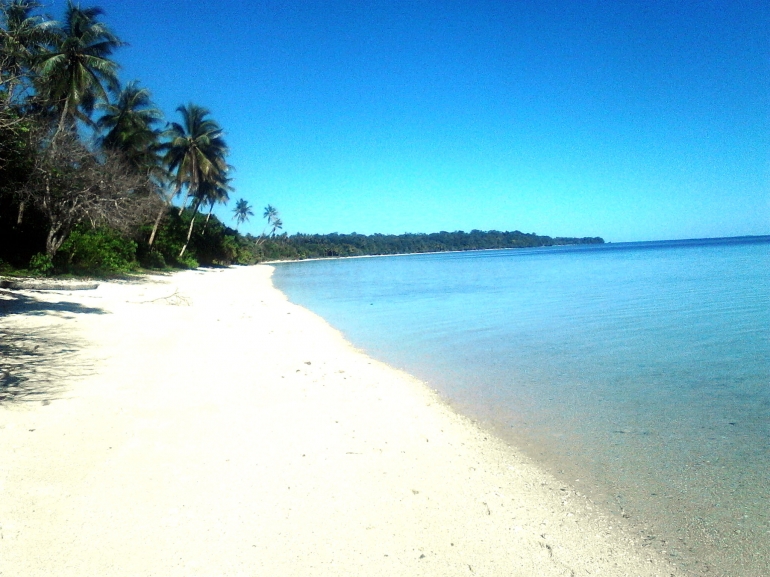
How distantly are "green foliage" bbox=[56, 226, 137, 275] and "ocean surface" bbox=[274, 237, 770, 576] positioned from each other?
11.5m

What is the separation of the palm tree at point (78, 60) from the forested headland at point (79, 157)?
43 mm

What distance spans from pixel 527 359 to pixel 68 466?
682cm

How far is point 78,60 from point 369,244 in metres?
130

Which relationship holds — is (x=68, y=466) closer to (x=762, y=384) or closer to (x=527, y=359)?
(x=527, y=359)

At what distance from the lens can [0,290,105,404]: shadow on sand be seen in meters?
5.20

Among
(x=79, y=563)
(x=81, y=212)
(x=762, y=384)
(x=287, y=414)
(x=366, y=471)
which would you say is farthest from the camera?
(x=81, y=212)

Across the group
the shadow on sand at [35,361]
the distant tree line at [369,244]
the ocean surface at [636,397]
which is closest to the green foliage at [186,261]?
the ocean surface at [636,397]

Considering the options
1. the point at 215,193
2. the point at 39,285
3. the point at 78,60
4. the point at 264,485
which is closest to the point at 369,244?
the point at 215,193

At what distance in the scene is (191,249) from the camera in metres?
44.2

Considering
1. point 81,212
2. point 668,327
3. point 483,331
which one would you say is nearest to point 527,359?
point 483,331

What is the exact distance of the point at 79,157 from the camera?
61.1 feet

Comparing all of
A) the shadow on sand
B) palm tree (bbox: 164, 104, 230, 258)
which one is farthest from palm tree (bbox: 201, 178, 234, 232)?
the shadow on sand

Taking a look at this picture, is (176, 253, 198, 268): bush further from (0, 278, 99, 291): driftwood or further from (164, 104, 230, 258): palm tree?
(0, 278, 99, 291): driftwood

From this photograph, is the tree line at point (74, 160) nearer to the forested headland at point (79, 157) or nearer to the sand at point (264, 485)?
the forested headland at point (79, 157)
